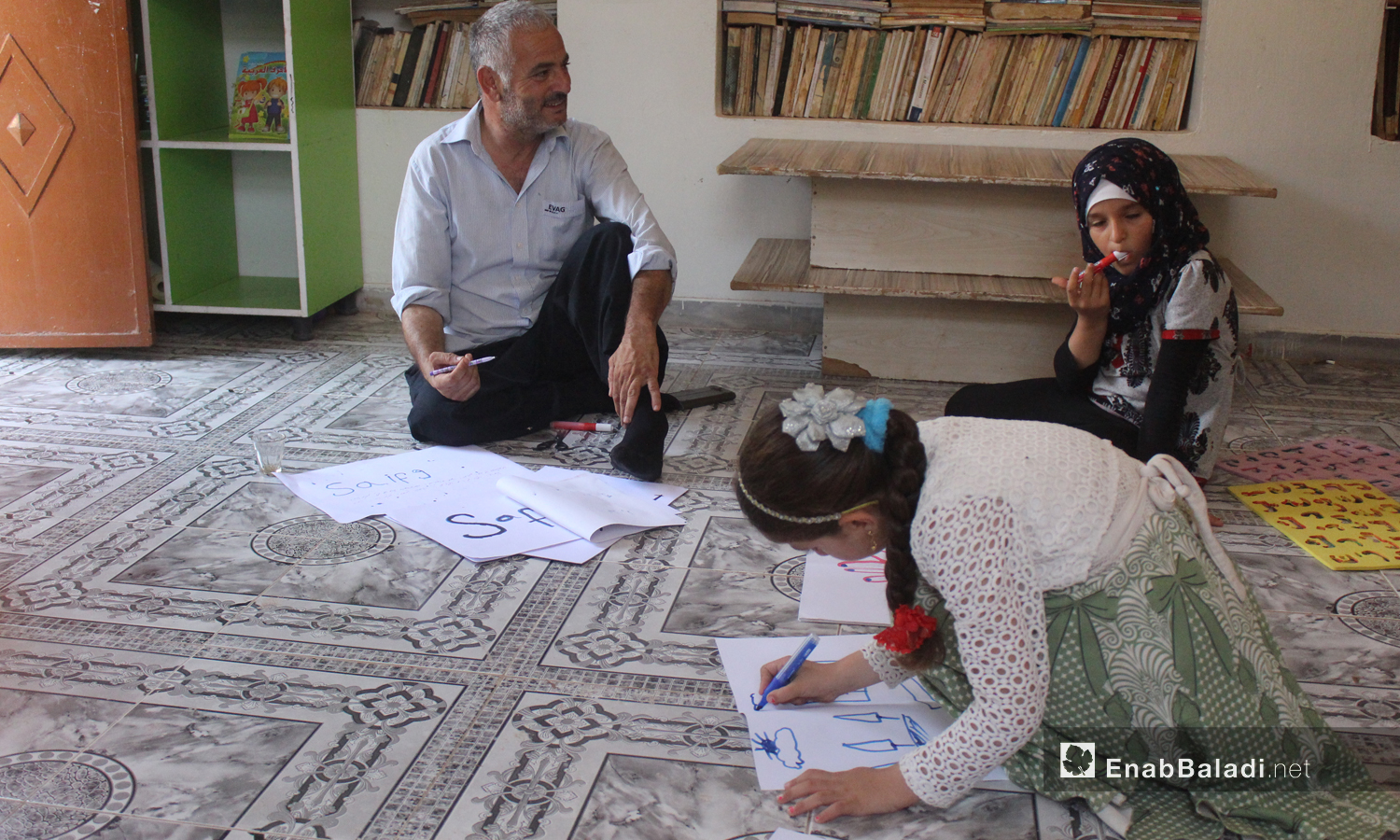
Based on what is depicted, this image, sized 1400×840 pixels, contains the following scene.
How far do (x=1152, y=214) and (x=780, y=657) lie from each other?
3.84ft

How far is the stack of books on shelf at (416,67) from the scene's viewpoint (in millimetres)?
3777

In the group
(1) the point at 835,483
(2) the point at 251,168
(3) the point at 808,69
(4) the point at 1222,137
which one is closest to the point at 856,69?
(3) the point at 808,69

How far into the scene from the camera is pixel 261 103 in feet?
12.0

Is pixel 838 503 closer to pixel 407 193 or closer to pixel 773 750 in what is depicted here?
pixel 773 750

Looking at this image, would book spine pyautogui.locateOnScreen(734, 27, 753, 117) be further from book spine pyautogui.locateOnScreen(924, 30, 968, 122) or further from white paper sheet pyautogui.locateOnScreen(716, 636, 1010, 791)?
white paper sheet pyautogui.locateOnScreen(716, 636, 1010, 791)

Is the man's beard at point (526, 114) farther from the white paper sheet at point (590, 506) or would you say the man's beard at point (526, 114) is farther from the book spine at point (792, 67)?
the book spine at point (792, 67)

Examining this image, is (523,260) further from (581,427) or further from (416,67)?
(416,67)

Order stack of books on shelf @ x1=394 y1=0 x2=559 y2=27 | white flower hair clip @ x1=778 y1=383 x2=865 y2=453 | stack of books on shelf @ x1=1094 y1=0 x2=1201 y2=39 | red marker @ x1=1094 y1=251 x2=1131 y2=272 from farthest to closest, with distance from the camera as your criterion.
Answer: stack of books on shelf @ x1=394 y1=0 x2=559 y2=27
stack of books on shelf @ x1=1094 y1=0 x2=1201 y2=39
red marker @ x1=1094 y1=251 x2=1131 y2=272
white flower hair clip @ x1=778 y1=383 x2=865 y2=453

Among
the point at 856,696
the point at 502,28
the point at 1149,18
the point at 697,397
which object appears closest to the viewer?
the point at 856,696

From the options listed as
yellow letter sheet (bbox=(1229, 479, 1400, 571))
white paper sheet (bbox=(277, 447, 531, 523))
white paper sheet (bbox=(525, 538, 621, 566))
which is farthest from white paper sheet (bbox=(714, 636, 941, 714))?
yellow letter sheet (bbox=(1229, 479, 1400, 571))

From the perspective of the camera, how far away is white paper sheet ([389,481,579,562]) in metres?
2.09

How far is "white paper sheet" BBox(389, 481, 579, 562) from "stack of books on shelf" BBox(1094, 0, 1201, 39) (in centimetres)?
231

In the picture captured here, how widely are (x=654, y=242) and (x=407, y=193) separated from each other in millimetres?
584

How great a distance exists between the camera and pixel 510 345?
2771 millimetres
